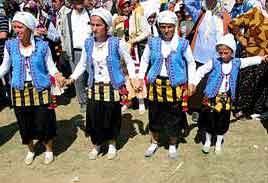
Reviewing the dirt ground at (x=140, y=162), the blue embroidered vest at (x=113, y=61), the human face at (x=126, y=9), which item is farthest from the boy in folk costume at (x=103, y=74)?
the human face at (x=126, y=9)

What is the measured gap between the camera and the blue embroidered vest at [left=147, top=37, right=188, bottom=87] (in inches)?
191

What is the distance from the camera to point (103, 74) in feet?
16.1

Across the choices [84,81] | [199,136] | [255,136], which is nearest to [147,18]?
[84,81]

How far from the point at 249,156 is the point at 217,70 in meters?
1.21

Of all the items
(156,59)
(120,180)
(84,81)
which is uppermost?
(156,59)

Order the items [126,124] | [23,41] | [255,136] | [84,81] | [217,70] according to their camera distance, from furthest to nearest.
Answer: [84,81]
[126,124]
[255,136]
[217,70]
[23,41]

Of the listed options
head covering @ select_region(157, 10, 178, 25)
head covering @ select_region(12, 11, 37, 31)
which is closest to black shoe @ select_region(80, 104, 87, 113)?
head covering @ select_region(12, 11, 37, 31)

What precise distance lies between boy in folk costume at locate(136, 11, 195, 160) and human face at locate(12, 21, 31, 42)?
4.53ft

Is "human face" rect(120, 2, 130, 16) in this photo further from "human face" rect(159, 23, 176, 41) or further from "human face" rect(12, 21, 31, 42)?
"human face" rect(12, 21, 31, 42)

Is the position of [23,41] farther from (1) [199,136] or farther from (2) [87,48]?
(1) [199,136]

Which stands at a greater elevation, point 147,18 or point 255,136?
point 147,18

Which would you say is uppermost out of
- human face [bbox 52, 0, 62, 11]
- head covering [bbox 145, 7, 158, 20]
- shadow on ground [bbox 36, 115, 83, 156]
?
human face [bbox 52, 0, 62, 11]

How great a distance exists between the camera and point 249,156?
17.3 ft

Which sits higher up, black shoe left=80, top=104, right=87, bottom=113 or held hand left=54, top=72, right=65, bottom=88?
held hand left=54, top=72, right=65, bottom=88
